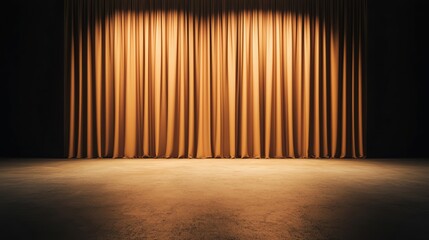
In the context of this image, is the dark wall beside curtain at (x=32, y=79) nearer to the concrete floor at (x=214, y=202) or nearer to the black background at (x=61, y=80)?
the black background at (x=61, y=80)

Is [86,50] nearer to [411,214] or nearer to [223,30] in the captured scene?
[223,30]

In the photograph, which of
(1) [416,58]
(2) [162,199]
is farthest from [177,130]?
(1) [416,58]

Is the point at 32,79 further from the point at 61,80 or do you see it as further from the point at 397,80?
the point at 397,80

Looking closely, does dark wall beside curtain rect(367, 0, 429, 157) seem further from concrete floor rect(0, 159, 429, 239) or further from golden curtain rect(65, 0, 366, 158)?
concrete floor rect(0, 159, 429, 239)

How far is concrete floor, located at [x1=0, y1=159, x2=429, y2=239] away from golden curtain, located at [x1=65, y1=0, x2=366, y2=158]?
1.33 metres

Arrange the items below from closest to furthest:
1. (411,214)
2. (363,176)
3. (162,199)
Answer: (411,214), (162,199), (363,176)

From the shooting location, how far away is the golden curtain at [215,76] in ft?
20.6

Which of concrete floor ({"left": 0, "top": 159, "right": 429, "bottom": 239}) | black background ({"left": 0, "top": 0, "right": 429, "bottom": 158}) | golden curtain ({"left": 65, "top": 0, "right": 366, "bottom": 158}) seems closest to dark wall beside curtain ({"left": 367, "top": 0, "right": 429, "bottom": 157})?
black background ({"left": 0, "top": 0, "right": 429, "bottom": 158})

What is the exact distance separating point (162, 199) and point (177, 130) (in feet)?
11.1

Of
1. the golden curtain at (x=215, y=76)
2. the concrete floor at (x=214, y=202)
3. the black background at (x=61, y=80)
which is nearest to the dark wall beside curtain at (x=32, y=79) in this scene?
the black background at (x=61, y=80)

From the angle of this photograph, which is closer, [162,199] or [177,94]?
[162,199]

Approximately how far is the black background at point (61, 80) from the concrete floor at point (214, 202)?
1.43 m

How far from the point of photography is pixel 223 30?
6355mm

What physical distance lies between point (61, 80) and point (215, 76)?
2.35m
